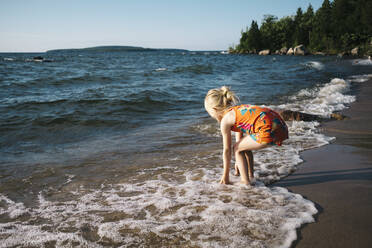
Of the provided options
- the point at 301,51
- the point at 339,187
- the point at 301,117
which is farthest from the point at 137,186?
the point at 301,51

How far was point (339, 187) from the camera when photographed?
10.8ft

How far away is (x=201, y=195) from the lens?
11.0 ft

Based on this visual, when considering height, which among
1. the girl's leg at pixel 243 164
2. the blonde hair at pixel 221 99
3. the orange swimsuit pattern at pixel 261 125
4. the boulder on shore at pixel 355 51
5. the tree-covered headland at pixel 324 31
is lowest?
the girl's leg at pixel 243 164

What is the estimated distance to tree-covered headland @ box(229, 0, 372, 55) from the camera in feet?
167

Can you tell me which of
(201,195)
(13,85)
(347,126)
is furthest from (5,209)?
(13,85)

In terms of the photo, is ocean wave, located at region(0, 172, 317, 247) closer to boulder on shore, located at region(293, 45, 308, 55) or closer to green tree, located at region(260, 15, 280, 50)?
boulder on shore, located at region(293, 45, 308, 55)

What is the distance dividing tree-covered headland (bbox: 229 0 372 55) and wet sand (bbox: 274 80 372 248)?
4185 centimetres

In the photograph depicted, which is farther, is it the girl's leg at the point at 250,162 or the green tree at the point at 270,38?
the green tree at the point at 270,38

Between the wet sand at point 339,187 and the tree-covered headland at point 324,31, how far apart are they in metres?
41.8

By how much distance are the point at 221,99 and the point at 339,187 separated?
1.81 metres

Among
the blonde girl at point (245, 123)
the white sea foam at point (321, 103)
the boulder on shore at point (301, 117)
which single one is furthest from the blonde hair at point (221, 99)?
the white sea foam at point (321, 103)

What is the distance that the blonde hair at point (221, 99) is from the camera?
3.21m

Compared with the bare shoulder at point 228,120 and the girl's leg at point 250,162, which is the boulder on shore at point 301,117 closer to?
the girl's leg at point 250,162

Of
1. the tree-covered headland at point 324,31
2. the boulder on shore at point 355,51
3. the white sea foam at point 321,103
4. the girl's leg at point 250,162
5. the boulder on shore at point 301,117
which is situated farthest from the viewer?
the tree-covered headland at point 324,31
